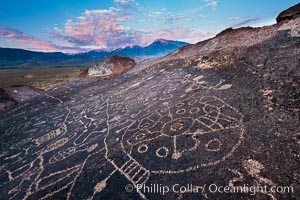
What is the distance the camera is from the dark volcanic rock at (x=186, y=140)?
8.16ft

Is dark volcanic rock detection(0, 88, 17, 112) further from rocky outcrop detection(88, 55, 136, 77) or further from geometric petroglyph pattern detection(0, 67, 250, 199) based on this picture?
rocky outcrop detection(88, 55, 136, 77)

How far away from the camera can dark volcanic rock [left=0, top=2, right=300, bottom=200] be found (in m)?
2.49

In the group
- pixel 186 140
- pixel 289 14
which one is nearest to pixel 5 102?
pixel 186 140

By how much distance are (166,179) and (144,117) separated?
86.0 inches

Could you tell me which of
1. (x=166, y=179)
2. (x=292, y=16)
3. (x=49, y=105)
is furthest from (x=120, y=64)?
(x=166, y=179)

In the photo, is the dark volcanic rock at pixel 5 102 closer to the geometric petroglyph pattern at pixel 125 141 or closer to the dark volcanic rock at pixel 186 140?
the geometric petroglyph pattern at pixel 125 141

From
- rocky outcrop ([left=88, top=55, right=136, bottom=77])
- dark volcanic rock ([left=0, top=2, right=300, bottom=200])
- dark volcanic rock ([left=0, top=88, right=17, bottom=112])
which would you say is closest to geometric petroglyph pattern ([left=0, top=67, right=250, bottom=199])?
dark volcanic rock ([left=0, top=2, right=300, bottom=200])

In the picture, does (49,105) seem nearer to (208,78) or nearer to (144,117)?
(144,117)

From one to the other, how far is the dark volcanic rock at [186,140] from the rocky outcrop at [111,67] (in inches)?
271

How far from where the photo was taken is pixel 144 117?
15.6 ft

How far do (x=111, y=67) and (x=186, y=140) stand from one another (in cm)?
1154

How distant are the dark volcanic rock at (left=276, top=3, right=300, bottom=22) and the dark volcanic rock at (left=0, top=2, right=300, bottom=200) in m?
0.69

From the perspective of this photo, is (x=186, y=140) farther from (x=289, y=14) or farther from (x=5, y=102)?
(x=5, y=102)

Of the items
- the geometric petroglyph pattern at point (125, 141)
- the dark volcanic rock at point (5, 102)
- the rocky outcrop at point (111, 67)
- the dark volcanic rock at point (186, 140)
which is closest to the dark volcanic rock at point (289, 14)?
the dark volcanic rock at point (186, 140)
